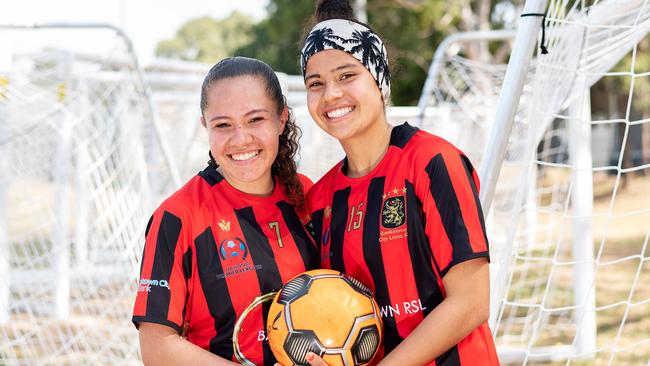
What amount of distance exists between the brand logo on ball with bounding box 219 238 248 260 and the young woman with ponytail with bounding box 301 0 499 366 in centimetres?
27

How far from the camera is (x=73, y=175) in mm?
8914

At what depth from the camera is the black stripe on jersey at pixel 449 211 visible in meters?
2.17

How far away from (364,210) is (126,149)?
436 centimetres

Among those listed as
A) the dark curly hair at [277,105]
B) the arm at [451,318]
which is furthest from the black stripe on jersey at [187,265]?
the arm at [451,318]

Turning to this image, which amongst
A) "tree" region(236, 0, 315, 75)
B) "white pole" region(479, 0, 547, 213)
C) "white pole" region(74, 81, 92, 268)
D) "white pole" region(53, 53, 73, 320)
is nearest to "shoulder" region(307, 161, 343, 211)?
"white pole" region(479, 0, 547, 213)

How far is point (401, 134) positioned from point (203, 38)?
3700 inches

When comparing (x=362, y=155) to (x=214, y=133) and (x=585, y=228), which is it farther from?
(x=585, y=228)

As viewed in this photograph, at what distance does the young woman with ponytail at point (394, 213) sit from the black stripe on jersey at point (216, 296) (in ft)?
1.06

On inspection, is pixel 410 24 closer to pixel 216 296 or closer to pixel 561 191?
pixel 561 191

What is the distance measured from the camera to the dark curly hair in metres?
2.50

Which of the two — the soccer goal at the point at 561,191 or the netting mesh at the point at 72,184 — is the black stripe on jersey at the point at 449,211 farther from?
the netting mesh at the point at 72,184

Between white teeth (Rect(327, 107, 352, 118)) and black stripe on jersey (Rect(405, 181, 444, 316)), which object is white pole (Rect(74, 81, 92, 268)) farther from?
black stripe on jersey (Rect(405, 181, 444, 316))

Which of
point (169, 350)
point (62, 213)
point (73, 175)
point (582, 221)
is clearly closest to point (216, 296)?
point (169, 350)

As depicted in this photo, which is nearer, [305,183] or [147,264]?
[147,264]
